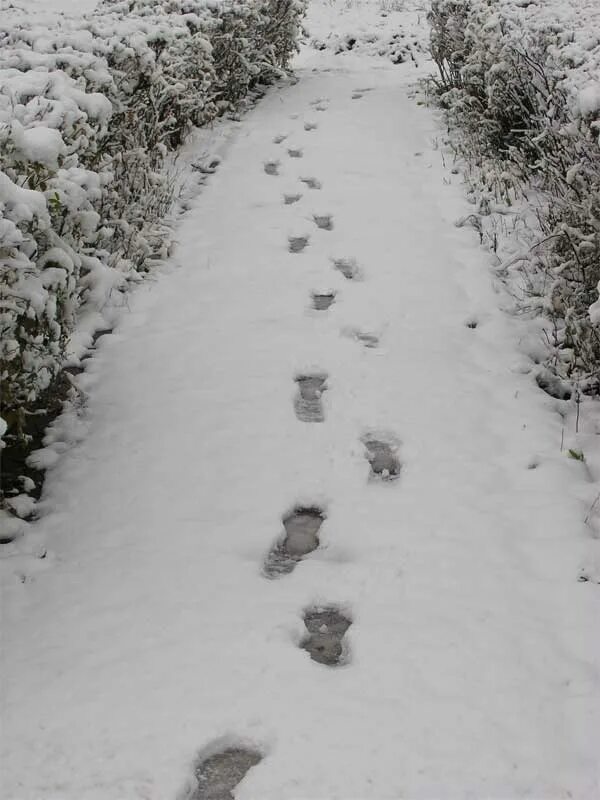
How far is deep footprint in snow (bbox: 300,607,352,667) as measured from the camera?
2.29 m

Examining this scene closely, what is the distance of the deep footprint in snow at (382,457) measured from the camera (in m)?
3.07

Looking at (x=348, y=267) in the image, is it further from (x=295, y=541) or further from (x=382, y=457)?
(x=295, y=541)

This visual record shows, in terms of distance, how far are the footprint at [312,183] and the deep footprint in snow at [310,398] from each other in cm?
284

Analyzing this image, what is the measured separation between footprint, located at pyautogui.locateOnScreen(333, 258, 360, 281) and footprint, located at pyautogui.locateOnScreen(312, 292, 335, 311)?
25cm

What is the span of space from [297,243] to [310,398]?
6.17 feet

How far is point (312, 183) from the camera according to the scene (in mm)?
6195

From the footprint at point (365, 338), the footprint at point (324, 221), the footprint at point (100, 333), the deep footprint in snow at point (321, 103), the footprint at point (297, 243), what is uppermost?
the deep footprint in snow at point (321, 103)

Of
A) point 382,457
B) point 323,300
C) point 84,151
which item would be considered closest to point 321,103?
point 323,300

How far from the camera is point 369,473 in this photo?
307 cm

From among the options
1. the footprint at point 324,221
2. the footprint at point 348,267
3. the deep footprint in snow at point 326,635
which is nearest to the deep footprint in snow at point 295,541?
the deep footprint in snow at point 326,635

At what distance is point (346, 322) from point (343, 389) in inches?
26.3

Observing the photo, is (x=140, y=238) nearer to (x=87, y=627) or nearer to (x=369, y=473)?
(x=369, y=473)

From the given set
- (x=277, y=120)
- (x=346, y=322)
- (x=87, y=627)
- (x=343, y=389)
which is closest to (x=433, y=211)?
(x=346, y=322)

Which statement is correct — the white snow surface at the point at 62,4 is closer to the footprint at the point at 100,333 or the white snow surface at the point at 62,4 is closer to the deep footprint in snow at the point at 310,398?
the footprint at the point at 100,333
